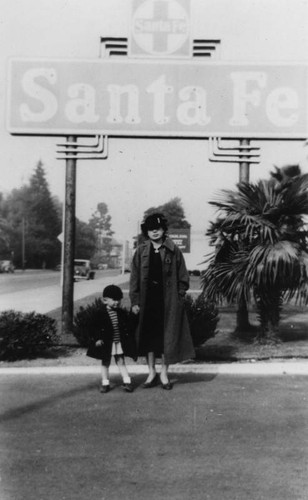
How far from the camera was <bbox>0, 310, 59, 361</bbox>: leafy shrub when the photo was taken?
302 inches

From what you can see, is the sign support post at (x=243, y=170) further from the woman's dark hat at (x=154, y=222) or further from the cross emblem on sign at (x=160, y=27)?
the woman's dark hat at (x=154, y=222)

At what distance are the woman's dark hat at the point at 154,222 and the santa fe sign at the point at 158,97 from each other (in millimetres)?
3491

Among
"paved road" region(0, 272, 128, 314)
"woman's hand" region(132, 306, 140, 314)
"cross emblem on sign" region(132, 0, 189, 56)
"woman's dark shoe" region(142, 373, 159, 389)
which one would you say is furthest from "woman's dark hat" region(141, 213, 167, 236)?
"paved road" region(0, 272, 128, 314)

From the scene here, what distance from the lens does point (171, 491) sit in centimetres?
333

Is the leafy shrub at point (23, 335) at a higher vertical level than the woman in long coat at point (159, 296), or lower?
lower

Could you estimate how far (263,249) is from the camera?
26.6 feet

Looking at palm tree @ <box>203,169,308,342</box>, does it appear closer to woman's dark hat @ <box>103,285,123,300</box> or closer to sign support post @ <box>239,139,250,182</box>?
sign support post @ <box>239,139,250,182</box>

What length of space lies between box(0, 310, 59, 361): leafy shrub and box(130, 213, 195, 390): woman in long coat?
2.26 meters

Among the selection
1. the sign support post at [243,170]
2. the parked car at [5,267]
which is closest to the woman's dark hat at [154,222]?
the sign support post at [243,170]

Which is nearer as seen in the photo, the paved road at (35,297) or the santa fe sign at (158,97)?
the santa fe sign at (158,97)

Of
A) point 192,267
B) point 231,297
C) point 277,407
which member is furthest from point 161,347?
point 192,267

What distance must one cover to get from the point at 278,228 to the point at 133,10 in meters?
3.82

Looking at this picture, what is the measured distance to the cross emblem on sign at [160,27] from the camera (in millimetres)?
8633

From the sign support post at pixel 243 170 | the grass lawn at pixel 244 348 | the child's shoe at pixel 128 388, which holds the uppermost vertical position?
the sign support post at pixel 243 170
